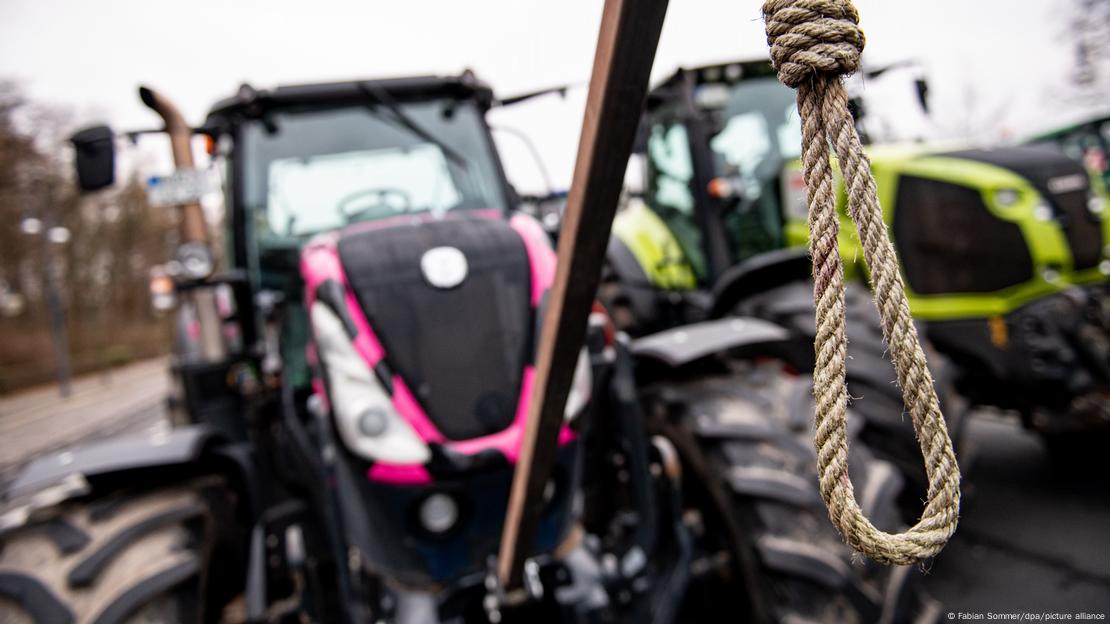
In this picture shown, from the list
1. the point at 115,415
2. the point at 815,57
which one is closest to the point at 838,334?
the point at 815,57

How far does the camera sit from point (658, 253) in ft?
16.9

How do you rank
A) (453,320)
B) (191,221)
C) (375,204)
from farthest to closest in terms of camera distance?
(191,221) < (375,204) < (453,320)

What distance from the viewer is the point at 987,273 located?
3.90m

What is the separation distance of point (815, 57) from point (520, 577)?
59.9 inches

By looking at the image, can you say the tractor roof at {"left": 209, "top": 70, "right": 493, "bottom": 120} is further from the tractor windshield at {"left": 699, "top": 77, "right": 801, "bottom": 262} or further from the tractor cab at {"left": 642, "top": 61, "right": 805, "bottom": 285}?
the tractor windshield at {"left": 699, "top": 77, "right": 801, "bottom": 262}

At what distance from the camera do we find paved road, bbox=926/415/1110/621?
304cm

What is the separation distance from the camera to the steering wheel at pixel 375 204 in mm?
2789

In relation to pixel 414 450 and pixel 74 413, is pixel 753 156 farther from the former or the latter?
pixel 74 413

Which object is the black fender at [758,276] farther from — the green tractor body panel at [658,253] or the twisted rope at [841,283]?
the twisted rope at [841,283]

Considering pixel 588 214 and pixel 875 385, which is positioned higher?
pixel 588 214

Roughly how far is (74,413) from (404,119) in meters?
16.1

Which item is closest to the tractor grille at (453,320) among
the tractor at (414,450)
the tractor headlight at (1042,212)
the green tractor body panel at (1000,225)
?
the tractor at (414,450)

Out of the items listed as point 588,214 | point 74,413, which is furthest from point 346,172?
point 74,413

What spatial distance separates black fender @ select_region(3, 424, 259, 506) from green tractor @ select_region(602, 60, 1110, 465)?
251 cm
